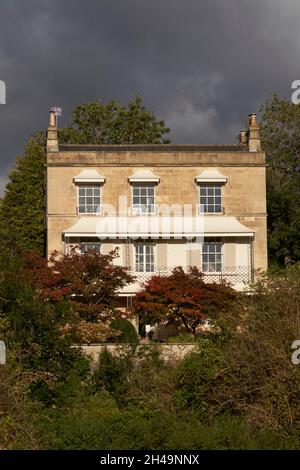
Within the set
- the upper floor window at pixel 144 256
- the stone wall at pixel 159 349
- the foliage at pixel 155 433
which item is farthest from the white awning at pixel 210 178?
the foliage at pixel 155 433

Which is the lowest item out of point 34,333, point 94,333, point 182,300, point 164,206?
point 94,333

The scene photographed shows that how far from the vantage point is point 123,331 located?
28359 millimetres

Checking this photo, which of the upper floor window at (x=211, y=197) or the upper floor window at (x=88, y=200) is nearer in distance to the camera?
the upper floor window at (x=88, y=200)

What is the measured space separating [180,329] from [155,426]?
1248 centimetres

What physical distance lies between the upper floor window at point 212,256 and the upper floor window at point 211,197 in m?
1.48

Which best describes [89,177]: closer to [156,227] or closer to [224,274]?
[156,227]

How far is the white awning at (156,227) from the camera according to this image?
36.5 meters

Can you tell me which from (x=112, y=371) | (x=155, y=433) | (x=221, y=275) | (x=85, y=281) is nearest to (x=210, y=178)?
(x=221, y=275)

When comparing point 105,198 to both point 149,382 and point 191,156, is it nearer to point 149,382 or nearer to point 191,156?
point 191,156

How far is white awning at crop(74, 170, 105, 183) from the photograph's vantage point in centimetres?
3700

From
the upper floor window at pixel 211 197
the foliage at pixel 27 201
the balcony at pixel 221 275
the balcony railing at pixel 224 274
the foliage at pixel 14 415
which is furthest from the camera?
the foliage at pixel 27 201

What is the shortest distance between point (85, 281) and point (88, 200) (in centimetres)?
826

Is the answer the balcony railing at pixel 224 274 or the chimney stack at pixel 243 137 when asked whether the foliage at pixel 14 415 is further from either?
the chimney stack at pixel 243 137

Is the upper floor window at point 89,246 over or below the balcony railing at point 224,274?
over
